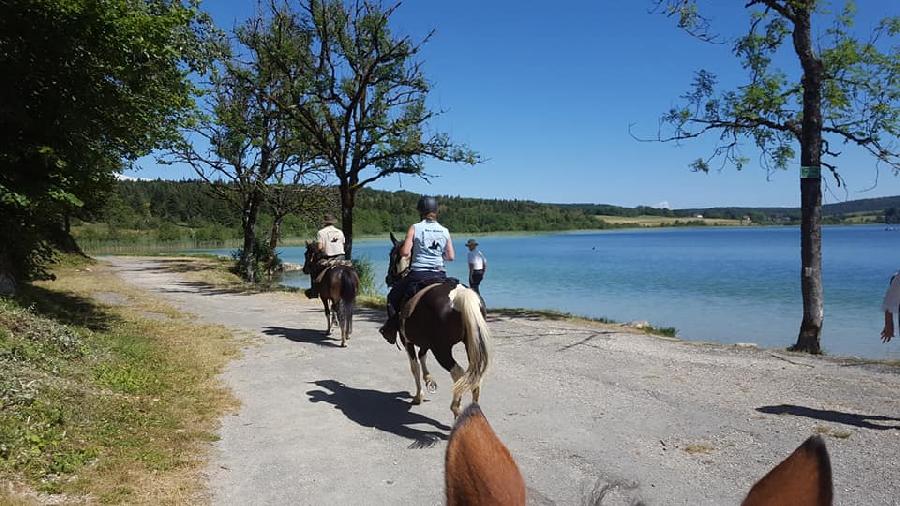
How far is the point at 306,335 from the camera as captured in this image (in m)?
11.7

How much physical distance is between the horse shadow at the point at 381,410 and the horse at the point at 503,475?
4.73 m

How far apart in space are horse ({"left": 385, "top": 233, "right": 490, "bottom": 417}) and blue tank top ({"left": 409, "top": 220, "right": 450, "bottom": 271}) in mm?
473

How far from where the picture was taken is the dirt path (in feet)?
15.5

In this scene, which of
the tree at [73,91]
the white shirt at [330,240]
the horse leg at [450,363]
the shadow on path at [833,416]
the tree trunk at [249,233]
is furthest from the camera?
the tree trunk at [249,233]

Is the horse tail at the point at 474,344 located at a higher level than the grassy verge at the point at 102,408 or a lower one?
higher

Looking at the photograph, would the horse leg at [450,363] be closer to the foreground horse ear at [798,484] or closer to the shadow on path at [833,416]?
the shadow on path at [833,416]

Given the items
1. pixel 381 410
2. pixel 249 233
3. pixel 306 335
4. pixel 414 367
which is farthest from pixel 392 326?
pixel 249 233

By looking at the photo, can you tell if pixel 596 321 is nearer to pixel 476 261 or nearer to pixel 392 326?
pixel 476 261

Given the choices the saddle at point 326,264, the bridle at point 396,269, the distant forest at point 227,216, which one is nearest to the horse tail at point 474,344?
the bridle at point 396,269

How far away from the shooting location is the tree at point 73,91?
27.1 ft

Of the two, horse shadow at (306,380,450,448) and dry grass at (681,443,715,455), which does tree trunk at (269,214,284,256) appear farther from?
dry grass at (681,443,715,455)

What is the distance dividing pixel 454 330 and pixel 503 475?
4.71m

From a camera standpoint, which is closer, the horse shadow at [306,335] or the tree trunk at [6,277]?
the tree trunk at [6,277]

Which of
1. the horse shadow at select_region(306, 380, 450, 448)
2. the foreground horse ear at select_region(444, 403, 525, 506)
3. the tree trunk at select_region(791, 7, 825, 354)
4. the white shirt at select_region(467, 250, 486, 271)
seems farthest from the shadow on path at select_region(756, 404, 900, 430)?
the white shirt at select_region(467, 250, 486, 271)
